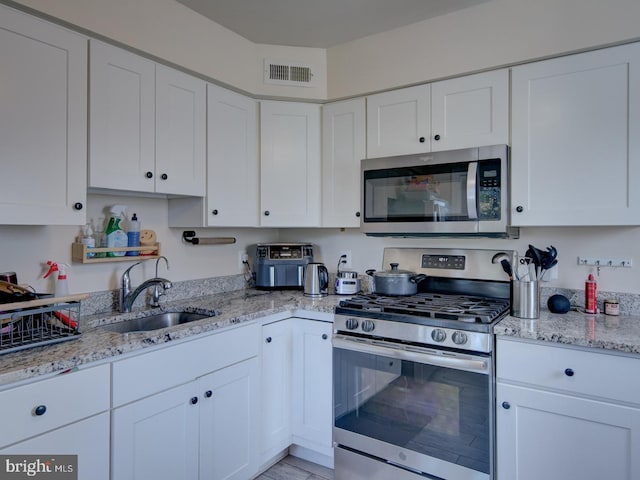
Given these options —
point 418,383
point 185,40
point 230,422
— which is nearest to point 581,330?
point 418,383

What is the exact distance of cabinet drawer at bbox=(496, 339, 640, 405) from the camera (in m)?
1.50

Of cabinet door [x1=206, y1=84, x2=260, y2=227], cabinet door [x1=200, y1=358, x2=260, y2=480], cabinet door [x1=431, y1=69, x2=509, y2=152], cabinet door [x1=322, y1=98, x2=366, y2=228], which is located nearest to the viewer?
cabinet door [x1=200, y1=358, x2=260, y2=480]

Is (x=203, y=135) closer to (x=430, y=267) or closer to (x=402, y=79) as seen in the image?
(x=402, y=79)

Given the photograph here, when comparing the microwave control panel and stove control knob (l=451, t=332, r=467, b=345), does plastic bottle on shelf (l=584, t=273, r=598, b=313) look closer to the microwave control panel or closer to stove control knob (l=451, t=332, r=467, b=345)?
the microwave control panel

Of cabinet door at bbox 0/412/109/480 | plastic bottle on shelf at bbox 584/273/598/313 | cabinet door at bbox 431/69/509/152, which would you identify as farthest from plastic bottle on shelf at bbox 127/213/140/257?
plastic bottle on shelf at bbox 584/273/598/313

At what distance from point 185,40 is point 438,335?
77.1 inches

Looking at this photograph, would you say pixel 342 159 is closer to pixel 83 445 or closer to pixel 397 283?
pixel 397 283

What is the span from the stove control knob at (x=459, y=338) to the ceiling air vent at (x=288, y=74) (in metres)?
1.76

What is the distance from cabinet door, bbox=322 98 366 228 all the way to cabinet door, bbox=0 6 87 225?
1394 mm

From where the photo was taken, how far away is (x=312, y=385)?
223 centimetres

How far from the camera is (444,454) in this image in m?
1.83

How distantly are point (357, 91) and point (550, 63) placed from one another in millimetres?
1045

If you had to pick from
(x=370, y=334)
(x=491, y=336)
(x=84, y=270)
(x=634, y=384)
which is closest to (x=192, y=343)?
(x=84, y=270)

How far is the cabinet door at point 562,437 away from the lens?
1503 millimetres
